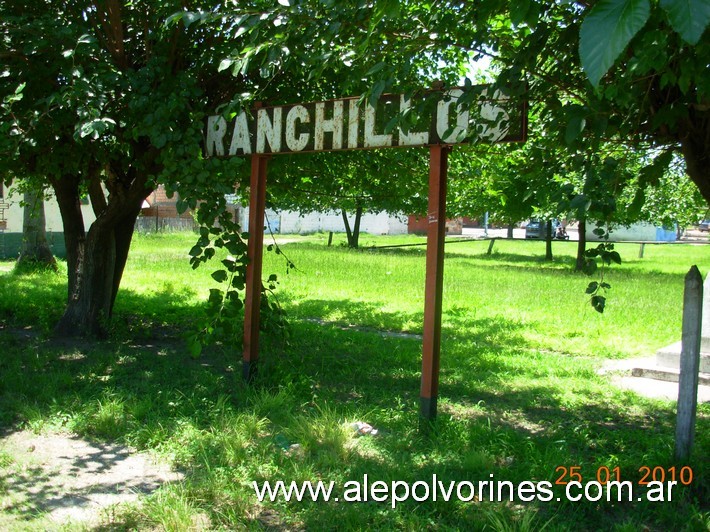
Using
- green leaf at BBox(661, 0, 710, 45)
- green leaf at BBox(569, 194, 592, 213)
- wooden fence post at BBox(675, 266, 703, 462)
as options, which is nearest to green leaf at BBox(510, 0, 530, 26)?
green leaf at BBox(569, 194, 592, 213)

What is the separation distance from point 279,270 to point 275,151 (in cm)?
1235

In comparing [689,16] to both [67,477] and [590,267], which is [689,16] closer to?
[590,267]

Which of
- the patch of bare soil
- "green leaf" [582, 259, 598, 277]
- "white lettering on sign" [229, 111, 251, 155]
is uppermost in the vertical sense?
"white lettering on sign" [229, 111, 251, 155]

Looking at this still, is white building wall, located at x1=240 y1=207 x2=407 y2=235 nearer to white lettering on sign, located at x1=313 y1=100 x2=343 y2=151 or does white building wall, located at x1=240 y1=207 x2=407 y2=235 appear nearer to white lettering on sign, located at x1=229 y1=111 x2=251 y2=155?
white lettering on sign, located at x1=229 y1=111 x2=251 y2=155

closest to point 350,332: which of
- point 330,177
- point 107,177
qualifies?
point 330,177

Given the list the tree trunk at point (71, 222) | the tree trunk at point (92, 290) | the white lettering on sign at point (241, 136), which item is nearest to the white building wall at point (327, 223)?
the tree trunk at point (71, 222)

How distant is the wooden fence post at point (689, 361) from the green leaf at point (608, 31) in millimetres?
3113

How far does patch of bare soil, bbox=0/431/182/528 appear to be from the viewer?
3.76 m

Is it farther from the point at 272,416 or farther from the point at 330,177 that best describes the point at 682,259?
the point at 272,416

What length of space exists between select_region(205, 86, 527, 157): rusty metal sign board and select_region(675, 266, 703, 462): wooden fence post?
1415mm

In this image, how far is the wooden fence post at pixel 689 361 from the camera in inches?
159

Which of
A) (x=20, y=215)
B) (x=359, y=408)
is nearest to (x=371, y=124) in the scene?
(x=359, y=408)

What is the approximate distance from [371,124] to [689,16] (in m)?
3.96

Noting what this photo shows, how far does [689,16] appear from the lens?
4.20 feet
